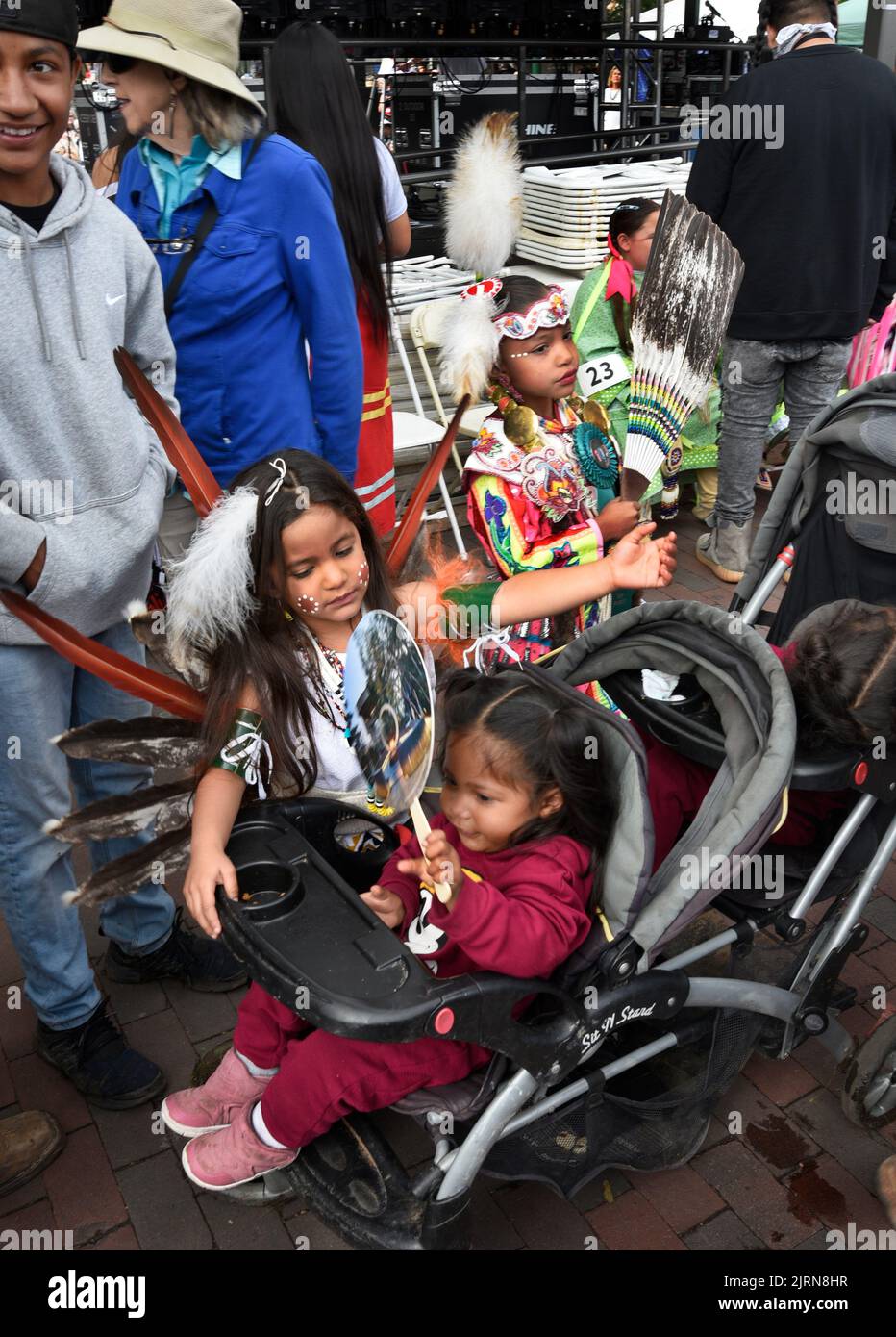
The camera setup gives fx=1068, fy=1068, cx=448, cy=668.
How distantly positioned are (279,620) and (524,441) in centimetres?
94

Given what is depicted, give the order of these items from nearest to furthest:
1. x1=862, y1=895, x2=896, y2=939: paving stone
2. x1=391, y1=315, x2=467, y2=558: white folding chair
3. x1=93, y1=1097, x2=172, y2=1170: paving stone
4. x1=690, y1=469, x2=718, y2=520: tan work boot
Result: 1. x1=93, y1=1097, x2=172, y2=1170: paving stone
2. x1=862, y1=895, x2=896, y2=939: paving stone
3. x1=391, y1=315, x2=467, y2=558: white folding chair
4. x1=690, y1=469, x2=718, y2=520: tan work boot

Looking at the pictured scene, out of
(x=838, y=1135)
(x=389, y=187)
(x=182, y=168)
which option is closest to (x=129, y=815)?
(x=182, y=168)

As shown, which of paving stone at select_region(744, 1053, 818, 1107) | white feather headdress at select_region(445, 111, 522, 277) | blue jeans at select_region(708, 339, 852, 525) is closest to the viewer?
paving stone at select_region(744, 1053, 818, 1107)

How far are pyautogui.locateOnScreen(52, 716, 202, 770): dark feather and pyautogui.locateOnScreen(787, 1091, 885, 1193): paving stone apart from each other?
5.14 ft

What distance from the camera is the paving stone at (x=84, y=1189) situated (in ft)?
7.02

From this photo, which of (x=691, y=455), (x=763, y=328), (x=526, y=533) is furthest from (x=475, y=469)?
(x=691, y=455)

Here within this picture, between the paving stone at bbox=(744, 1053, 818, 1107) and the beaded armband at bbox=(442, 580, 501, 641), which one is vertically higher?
the beaded armband at bbox=(442, 580, 501, 641)

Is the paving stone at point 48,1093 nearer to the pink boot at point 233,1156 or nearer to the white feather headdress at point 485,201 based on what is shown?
the pink boot at point 233,1156

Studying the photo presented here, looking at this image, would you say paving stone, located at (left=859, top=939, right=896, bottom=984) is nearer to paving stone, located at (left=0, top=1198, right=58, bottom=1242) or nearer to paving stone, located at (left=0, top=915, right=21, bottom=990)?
paving stone, located at (left=0, top=1198, right=58, bottom=1242)

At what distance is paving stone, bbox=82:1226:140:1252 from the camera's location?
6.87 feet

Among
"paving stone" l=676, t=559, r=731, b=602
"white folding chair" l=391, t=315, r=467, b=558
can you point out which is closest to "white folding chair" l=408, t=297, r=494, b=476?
"white folding chair" l=391, t=315, r=467, b=558

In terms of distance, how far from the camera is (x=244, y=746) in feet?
6.12

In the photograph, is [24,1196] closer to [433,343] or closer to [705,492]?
[433,343]

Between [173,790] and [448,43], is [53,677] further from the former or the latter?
[448,43]
